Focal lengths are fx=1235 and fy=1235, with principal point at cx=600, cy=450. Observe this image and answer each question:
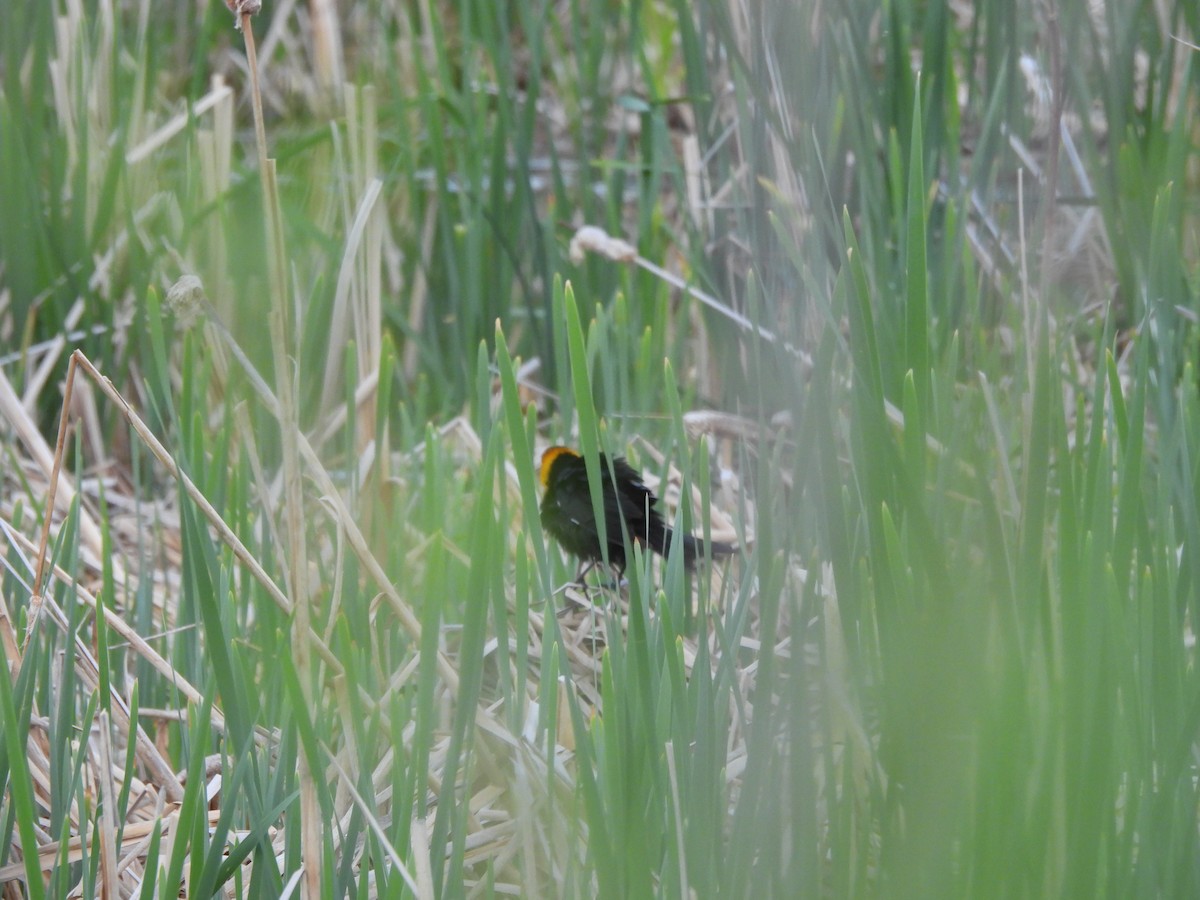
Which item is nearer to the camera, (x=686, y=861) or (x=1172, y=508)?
(x=686, y=861)

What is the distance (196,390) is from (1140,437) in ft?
4.34

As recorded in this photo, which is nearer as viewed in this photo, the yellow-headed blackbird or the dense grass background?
the dense grass background

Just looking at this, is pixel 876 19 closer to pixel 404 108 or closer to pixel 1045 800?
pixel 404 108

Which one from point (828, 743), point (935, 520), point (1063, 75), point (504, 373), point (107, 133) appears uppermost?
point (107, 133)

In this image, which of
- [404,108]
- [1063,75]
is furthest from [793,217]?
[404,108]

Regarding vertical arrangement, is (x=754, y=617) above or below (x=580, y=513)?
below

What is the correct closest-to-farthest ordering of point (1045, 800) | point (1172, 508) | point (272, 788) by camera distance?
point (1045, 800) < point (272, 788) < point (1172, 508)

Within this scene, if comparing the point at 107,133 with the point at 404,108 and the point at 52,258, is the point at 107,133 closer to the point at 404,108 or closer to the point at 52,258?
the point at 52,258

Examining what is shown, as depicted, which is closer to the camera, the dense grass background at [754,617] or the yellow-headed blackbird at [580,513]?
the dense grass background at [754,617]

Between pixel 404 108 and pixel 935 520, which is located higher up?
pixel 404 108

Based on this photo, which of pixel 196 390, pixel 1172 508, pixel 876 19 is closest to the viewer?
pixel 1172 508

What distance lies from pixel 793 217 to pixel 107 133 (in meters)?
2.49

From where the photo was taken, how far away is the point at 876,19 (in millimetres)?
2537

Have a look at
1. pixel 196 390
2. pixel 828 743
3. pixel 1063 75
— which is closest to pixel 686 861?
pixel 828 743
